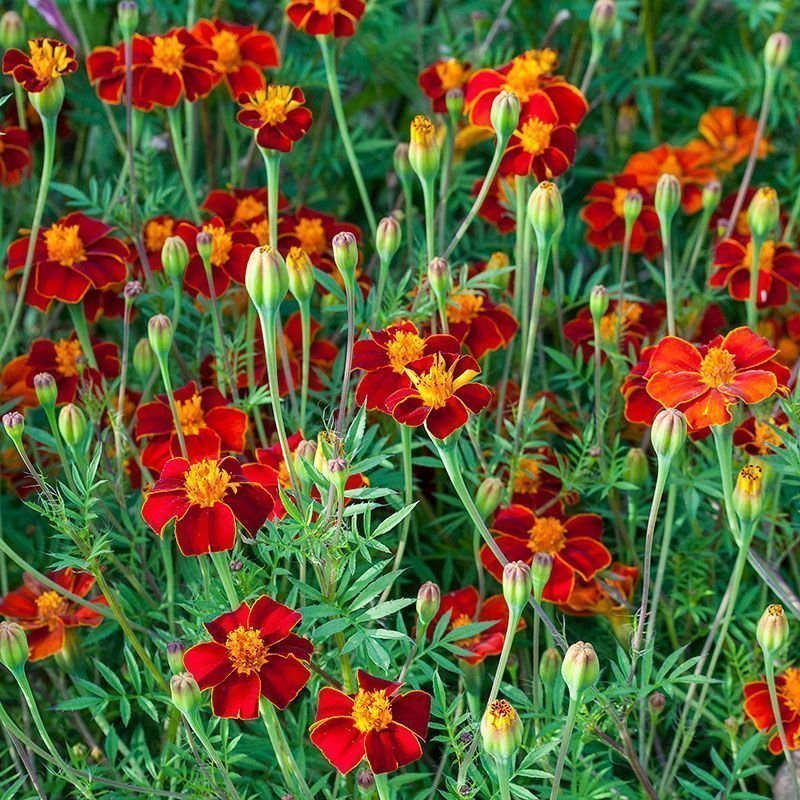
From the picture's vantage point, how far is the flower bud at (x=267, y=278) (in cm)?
88

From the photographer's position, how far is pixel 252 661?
83cm

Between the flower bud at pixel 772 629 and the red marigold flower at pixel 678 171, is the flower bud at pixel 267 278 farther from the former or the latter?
the red marigold flower at pixel 678 171

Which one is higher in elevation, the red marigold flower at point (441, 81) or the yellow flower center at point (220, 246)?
the red marigold flower at point (441, 81)

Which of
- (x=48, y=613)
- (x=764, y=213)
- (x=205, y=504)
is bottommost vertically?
(x=48, y=613)

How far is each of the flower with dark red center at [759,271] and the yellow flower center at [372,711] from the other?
23.7 inches

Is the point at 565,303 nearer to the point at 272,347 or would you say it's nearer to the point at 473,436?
the point at 473,436

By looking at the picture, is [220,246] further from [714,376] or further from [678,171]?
[678,171]

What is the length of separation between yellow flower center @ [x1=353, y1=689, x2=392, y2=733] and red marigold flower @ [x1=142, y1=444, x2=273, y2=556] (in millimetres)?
134

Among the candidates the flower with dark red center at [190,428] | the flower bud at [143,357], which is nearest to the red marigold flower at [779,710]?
the flower with dark red center at [190,428]

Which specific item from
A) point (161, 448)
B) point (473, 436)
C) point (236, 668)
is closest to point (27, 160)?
point (161, 448)

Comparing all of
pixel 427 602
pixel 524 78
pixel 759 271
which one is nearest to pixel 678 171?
pixel 759 271

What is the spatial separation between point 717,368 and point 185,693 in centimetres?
44

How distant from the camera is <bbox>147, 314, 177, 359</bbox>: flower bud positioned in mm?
1001

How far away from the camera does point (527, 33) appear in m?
1.73
